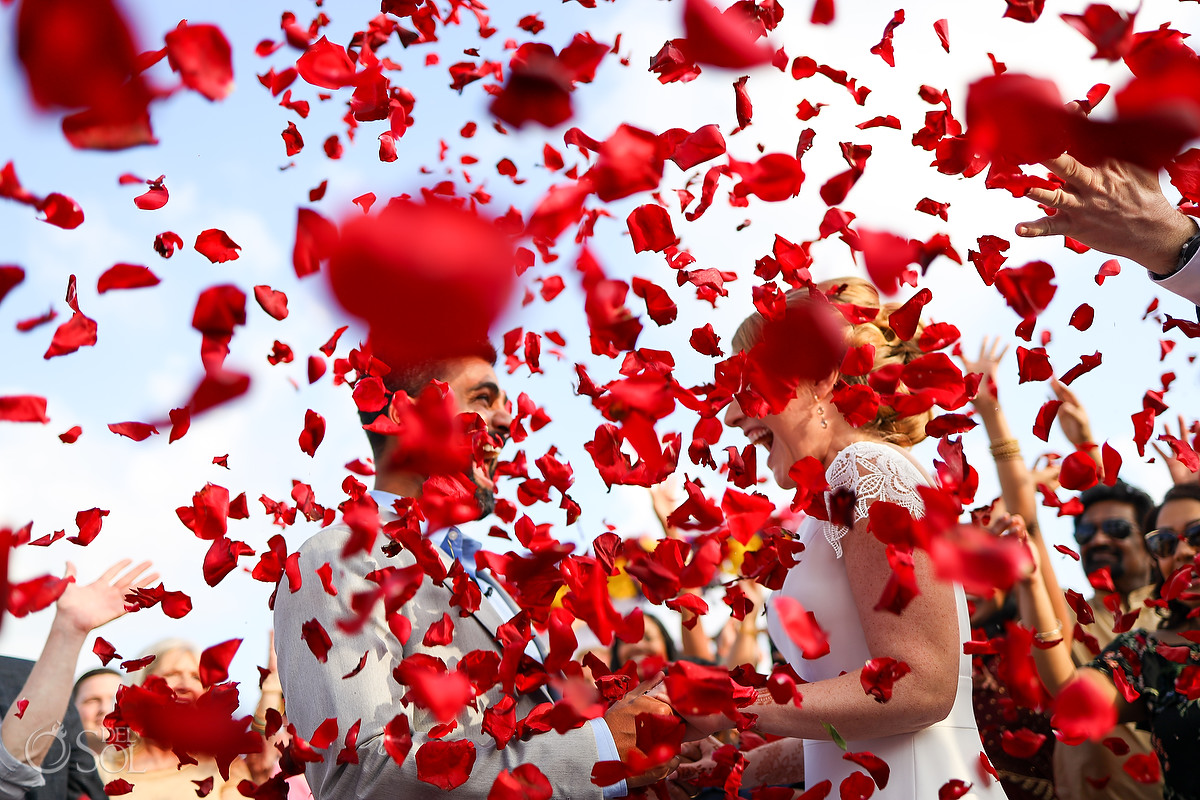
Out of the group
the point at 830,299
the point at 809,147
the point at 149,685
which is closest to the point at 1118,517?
the point at 830,299

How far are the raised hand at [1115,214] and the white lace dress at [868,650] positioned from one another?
0.56m

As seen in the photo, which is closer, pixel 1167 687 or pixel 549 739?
pixel 549 739

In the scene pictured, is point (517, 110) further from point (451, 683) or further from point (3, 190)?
point (451, 683)

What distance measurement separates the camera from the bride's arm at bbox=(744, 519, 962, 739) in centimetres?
175

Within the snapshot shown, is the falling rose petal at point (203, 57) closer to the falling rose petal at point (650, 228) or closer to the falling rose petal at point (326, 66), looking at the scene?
the falling rose petal at point (326, 66)

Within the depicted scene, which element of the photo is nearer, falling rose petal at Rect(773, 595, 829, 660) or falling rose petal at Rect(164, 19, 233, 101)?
falling rose petal at Rect(164, 19, 233, 101)

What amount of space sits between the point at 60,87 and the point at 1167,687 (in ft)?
10.3

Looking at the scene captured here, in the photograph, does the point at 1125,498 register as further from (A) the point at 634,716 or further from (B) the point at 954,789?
(A) the point at 634,716

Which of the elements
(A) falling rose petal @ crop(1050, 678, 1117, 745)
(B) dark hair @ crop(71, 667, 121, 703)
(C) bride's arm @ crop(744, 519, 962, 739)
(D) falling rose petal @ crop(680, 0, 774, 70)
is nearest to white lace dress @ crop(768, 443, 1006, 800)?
(C) bride's arm @ crop(744, 519, 962, 739)

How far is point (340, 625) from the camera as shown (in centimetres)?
180

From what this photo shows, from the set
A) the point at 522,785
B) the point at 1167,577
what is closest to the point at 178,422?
the point at 522,785

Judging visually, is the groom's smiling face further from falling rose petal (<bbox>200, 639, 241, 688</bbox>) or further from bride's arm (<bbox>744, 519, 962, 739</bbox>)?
bride's arm (<bbox>744, 519, 962, 739</bbox>)

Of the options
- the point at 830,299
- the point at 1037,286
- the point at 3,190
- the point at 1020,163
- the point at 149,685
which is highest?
the point at 1020,163

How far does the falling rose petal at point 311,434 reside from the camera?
222cm
